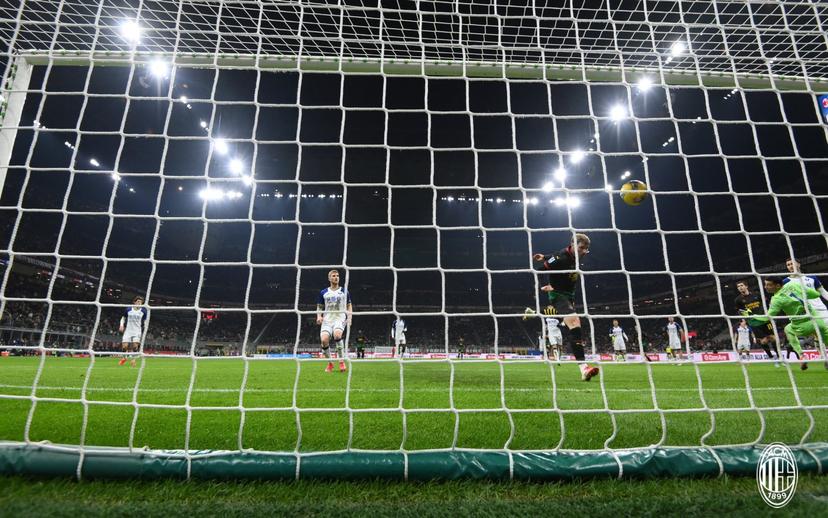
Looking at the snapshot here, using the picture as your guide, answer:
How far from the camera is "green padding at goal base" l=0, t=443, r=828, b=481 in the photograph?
6.57ft

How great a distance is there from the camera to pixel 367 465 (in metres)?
2.03

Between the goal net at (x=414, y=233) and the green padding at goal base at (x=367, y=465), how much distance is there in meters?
0.02

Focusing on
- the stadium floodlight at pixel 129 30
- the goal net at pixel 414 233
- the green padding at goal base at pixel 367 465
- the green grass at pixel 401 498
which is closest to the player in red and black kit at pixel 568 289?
the goal net at pixel 414 233

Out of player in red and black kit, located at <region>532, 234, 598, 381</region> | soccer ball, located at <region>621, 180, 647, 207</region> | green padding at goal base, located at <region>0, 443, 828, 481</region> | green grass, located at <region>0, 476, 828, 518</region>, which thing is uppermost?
soccer ball, located at <region>621, 180, 647, 207</region>

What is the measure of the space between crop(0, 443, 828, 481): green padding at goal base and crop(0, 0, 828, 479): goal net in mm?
15

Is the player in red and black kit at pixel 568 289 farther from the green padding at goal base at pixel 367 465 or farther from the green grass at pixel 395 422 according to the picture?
the green padding at goal base at pixel 367 465

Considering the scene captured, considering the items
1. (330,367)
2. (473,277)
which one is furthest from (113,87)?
(473,277)

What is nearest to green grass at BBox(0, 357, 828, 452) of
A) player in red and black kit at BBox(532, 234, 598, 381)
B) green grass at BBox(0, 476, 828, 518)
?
green grass at BBox(0, 476, 828, 518)

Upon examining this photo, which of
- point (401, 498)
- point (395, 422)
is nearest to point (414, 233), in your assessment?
point (395, 422)

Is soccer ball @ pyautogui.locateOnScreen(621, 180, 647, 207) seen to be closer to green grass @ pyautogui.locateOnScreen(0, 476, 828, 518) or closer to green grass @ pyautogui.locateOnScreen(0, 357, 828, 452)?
green grass @ pyautogui.locateOnScreen(0, 357, 828, 452)

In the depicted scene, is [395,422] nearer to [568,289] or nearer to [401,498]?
[401,498]

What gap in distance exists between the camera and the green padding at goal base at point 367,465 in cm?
200

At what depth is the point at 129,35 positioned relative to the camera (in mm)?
3543

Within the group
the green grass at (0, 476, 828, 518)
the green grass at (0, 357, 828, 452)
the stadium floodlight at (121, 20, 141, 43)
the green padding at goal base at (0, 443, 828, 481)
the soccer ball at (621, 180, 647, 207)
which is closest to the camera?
the green grass at (0, 476, 828, 518)
